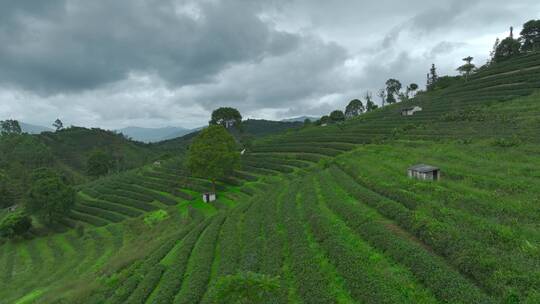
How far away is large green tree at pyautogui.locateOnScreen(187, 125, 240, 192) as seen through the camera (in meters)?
38.4

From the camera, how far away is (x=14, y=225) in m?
40.9

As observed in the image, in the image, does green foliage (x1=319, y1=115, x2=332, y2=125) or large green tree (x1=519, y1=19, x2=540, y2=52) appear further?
green foliage (x1=319, y1=115, x2=332, y2=125)

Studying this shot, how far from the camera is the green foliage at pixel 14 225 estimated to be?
40750 mm

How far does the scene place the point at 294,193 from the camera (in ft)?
85.4

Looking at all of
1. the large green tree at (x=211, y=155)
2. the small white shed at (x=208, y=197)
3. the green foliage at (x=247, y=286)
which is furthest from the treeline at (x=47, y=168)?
the green foliage at (x=247, y=286)

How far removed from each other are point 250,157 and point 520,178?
38.7 metres

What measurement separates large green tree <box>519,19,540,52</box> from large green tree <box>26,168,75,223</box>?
111 meters

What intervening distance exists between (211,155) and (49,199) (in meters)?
26.2

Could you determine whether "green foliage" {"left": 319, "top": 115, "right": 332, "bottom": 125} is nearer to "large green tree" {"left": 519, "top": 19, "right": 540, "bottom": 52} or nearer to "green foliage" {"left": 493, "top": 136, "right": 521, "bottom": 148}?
"large green tree" {"left": 519, "top": 19, "right": 540, "bottom": 52}

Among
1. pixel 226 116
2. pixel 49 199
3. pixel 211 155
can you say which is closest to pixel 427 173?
pixel 211 155

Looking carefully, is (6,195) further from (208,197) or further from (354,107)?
(354,107)

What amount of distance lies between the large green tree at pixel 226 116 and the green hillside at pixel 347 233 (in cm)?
3697

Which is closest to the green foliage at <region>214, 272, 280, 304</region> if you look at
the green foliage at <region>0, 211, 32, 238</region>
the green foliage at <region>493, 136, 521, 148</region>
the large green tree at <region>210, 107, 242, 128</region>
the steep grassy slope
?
the green foliage at <region>493, 136, 521, 148</region>

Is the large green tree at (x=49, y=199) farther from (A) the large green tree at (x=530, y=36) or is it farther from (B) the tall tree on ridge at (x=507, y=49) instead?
(A) the large green tree at (x=530, y=36)
